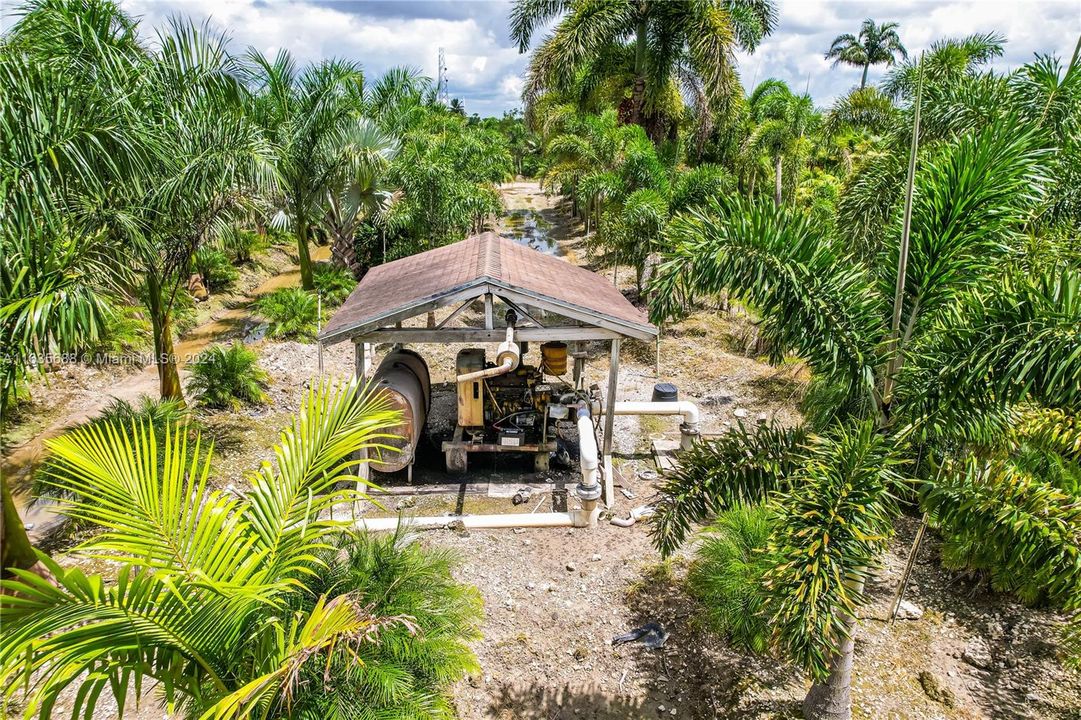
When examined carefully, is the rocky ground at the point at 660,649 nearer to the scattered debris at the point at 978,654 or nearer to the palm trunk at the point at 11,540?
the scattered debris at the point at 978,654

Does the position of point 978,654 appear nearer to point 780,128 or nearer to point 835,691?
point 835,691

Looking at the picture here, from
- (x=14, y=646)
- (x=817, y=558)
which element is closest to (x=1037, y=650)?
(x=817, y=558)

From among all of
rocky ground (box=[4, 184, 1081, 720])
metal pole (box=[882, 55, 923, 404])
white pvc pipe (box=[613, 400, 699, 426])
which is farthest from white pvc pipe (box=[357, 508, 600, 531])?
metal pole (box=[882, 55, 923, 404])

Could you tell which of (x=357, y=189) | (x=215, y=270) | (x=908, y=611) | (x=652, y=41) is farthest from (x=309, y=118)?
(x=908, y=611)

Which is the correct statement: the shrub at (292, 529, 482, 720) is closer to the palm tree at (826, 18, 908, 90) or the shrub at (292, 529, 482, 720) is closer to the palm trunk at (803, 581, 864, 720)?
the palm trunk at (803, 581, 864, 720)

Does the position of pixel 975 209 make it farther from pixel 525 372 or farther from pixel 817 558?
pixel 525 372
